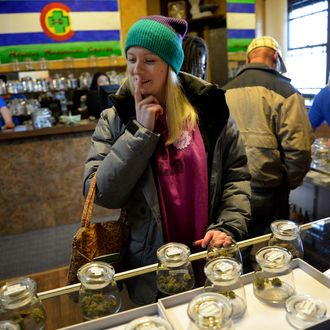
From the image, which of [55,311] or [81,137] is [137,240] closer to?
[55,311]

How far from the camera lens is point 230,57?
5.29 m

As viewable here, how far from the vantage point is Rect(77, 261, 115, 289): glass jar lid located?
0.86 meters

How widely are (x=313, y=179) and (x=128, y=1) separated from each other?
383 cm

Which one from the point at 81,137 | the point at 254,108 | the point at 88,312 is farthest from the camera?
the point at 81,137

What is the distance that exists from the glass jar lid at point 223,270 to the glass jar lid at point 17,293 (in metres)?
0.42

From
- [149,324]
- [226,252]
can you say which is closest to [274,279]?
[226,252]

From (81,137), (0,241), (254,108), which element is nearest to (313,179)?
(254,108)

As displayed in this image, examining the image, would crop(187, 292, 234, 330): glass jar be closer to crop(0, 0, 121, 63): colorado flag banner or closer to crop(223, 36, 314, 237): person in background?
crop(223, 36, 314, 237): person in background

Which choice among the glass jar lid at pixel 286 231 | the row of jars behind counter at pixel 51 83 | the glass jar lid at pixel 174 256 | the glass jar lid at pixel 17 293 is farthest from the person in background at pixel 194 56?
the row of jars behind counter at pixel 51 83

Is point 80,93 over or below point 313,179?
over

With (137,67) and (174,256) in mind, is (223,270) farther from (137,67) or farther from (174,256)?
(137,67)

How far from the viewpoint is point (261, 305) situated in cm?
85

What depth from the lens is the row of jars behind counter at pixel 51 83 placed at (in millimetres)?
4641

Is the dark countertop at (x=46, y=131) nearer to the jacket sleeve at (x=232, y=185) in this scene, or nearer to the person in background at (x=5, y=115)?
the person in background at (x=5, y=115)
